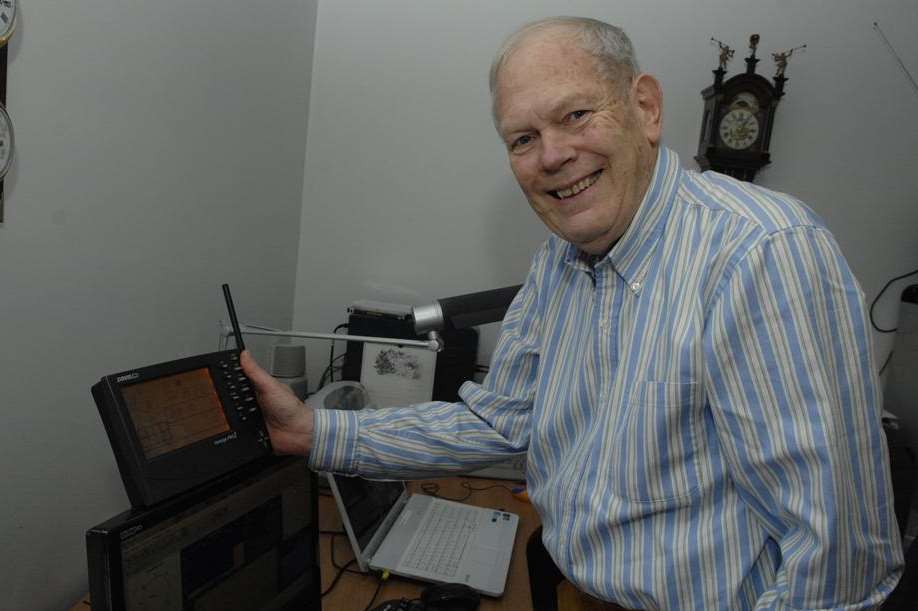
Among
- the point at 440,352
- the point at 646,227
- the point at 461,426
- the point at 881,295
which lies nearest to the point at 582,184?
the point at 646,227

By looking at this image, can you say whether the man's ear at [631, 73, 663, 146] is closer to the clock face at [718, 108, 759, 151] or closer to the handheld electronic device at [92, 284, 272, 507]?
the handheld electronic device at [92, 284, 272, 507]

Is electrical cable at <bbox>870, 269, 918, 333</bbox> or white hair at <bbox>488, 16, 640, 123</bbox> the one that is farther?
electrical cable at <bbox>870, 269, 918, 333</bbox>

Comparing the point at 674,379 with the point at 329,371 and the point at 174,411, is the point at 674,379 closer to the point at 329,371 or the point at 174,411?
the point at 174,411

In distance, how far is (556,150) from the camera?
2.88ft

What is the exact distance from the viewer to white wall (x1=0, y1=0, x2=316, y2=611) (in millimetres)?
941

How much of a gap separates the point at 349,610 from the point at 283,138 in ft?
4.08

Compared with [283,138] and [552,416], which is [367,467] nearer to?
[552,416]

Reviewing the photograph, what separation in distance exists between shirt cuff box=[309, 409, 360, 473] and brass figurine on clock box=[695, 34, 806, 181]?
129 centimetres

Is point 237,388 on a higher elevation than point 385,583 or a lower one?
higher

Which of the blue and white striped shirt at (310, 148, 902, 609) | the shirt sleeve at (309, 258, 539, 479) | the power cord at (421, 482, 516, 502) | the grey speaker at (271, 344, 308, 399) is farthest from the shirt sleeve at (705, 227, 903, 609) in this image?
the grey speaker at (271, 344, 308, 399)

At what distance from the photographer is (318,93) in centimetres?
192

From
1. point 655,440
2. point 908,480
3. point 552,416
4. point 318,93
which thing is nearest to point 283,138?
point 318,93

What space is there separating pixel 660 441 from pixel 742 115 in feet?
4.35

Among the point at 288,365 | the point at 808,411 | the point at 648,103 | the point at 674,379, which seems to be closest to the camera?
the point at 808,411
